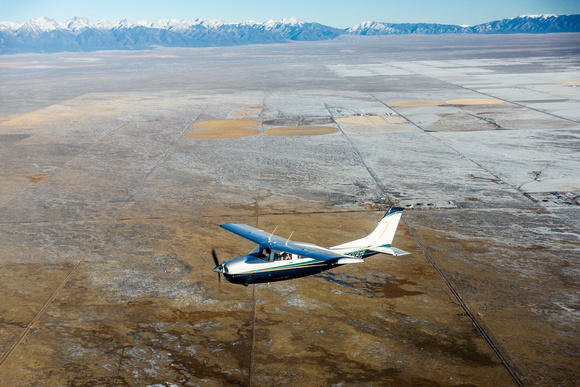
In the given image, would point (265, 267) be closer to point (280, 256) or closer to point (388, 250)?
point (280, 256)

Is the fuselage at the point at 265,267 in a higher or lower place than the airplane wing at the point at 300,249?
lower

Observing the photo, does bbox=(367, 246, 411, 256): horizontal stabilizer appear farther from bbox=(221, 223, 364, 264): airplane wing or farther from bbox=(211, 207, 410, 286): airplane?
bbox=(221, 223, 364, 264): airplane wing

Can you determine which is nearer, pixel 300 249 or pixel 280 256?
pixel 300 249

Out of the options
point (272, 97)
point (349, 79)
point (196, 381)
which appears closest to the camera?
point (196, 381)

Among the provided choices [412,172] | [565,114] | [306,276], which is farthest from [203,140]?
[565,114]

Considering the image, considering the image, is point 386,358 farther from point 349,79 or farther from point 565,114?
point 349,79

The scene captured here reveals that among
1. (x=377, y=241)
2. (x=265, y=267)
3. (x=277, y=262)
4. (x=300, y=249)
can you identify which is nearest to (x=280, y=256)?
(x=277, y=262)

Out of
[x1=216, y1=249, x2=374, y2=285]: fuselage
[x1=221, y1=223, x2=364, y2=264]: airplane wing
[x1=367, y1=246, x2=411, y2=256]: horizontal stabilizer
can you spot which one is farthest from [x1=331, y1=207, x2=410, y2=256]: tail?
[x1=221, y1=223, x2=364, y2=264]: airplane wing

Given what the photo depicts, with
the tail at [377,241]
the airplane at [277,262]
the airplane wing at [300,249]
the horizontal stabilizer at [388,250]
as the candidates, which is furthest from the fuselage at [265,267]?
the horizontal stabilizer at [388,250]

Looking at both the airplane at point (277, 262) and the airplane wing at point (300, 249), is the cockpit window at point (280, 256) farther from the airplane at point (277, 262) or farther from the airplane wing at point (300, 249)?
the airplane wing at point (300, 249)

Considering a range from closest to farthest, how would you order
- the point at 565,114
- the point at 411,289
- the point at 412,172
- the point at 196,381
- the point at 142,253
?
the point at 196,381, the point at 411,289, the point at 142,253, the point at 412,172, the point at 565,114

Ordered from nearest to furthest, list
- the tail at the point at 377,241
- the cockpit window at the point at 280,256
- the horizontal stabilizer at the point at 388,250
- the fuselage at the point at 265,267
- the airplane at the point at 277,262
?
the airplane at the point at 277,262
the fuselage at the point at 265,267
the cockpit window at the point at 280,256
the horizontal stabilizer at the point at 388,250
the tail at the point at 377,241
